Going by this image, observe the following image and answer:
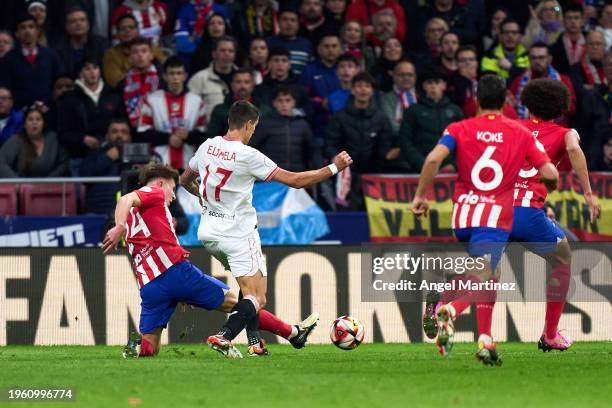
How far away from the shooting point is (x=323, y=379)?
908 cm

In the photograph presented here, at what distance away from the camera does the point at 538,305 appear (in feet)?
46.6

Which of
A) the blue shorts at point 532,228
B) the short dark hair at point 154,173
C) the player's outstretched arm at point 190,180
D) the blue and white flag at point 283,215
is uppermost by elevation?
the short dark hair at point 154,173

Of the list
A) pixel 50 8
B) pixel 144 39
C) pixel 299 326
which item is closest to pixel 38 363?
pixel 299 326

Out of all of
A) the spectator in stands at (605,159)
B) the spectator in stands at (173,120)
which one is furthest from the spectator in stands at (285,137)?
the spectator in stands at (605,159)

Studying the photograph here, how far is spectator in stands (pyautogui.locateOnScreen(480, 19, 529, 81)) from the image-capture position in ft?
61.3

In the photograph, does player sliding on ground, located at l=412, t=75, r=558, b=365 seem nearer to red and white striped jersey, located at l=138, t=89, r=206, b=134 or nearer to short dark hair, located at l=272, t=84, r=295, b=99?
short dark hair, located at l=272, t=84, r=295, b=99

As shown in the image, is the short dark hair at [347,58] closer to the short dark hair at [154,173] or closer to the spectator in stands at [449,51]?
the spectator in stands at [449,51]

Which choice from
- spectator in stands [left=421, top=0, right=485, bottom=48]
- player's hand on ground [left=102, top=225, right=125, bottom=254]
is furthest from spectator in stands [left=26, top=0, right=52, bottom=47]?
player's hand on ground [left=102, top=225, right=125, bottom=254]

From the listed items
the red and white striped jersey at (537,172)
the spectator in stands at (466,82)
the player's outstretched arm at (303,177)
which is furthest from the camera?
the spectator in stands at (466,82)

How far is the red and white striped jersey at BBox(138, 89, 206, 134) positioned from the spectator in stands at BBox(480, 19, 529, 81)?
4.26 m

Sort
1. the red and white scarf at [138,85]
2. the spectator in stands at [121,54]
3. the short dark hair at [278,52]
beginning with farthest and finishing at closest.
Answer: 1. the spectator in stands at [121,54]
2. the red and white scarf at [138,85]
3. the short dark hair at [278,52]

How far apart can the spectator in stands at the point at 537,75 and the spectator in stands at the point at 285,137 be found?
123 inches

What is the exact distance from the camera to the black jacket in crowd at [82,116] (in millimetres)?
16891

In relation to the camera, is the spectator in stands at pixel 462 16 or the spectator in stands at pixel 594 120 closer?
the spectator in stands at pixel 594 120
